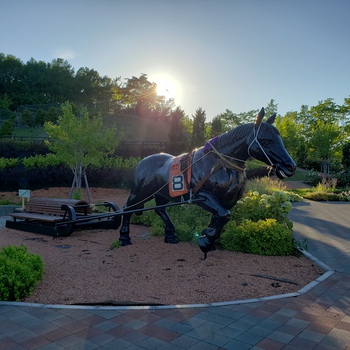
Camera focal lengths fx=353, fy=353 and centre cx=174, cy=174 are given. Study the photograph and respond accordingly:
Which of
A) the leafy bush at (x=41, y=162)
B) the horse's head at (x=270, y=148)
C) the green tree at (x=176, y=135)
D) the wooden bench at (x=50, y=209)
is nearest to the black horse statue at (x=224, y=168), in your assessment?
the horse's head at (x=270, y=148)

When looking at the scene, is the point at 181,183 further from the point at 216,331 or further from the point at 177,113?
the point at 177,113

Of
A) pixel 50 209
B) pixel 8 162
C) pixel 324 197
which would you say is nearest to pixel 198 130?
pixel 324 197

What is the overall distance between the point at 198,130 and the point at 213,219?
26031 mm

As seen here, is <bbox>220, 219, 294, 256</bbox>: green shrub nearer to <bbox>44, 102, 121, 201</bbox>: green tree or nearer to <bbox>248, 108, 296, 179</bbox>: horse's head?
<bbox>248, 108, 296, 179</bbox>: horse's head

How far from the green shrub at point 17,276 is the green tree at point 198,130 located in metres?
25.5

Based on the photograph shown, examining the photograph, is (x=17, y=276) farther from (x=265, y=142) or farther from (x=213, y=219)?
(x=265, y=142)

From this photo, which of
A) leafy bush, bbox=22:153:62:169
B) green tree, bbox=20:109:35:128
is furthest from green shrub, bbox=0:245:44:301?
green tree, bbox=20:109:35:128

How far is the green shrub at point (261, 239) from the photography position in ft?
22.2

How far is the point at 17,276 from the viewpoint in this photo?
15.3 ft

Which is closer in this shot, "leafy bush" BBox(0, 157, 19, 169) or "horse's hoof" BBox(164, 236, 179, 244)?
"horse's hoof" BBox(164, 236, 179, 244)

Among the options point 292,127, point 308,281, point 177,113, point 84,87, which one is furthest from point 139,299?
point 84,87

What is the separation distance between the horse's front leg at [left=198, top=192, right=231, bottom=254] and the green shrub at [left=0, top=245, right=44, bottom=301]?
260cm

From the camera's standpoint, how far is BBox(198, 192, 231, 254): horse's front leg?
5582 mm

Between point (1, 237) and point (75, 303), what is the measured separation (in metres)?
5.29
